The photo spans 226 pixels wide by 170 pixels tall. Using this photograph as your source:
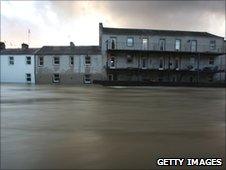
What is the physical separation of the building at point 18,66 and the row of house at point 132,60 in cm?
14

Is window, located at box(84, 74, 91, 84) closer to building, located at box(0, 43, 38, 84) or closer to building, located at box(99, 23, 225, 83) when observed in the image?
building, located at box(99, 23, 225, 83)

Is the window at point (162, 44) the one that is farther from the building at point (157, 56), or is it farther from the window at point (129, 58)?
the window at point (129, 58)

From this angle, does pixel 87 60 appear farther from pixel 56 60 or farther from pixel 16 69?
pixel 16 69

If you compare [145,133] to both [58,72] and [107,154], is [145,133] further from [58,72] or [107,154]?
[58,72]

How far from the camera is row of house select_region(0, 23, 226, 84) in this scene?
5225 cm

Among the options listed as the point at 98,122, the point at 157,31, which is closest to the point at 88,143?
the point at 98,122

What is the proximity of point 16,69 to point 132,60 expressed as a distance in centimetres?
1710

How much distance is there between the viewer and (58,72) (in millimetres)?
53688

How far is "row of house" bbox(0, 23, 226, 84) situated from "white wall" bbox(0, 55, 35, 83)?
0.14 metres

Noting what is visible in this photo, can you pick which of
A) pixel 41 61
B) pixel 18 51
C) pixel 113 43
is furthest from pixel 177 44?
pixel 18 51

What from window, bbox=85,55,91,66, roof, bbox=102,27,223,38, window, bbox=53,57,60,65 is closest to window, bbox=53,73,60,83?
window, bbox=53,57,60,65

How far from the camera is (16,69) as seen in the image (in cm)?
5572

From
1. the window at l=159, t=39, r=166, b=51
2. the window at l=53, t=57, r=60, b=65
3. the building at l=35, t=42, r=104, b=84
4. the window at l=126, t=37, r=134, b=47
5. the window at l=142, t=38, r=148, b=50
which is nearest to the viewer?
the building at l=35, t=42, r=104, b=84

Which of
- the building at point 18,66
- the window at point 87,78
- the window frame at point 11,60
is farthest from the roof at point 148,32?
the window frame at point 11,60
